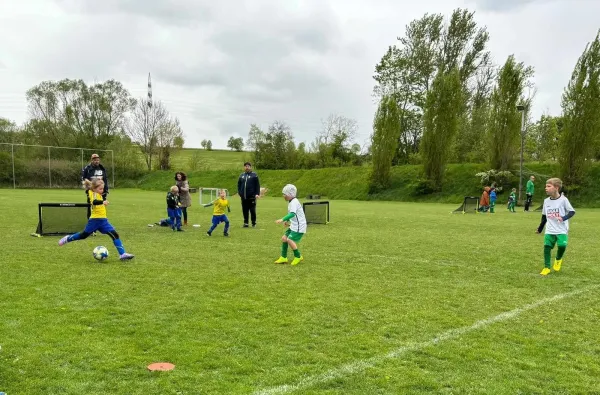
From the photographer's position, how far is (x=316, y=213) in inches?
689

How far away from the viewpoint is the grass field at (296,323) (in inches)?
152

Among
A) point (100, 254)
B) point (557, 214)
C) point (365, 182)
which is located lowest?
point (100, 254)

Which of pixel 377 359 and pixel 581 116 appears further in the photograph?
pixel 581 116

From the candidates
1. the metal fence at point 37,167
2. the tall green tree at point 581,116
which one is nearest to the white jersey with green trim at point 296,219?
the tall green tree at point 581,116

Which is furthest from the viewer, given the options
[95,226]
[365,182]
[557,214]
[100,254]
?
[365,182]

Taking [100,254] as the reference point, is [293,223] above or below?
above

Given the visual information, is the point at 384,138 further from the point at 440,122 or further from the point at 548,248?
the point at 548,248

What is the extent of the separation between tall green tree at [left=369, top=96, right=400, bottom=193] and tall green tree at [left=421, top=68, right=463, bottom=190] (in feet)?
10.8

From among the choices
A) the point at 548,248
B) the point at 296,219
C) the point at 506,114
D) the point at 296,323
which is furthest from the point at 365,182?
the point at 296,323

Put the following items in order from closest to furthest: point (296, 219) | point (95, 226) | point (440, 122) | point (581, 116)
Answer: point (95, 226) → point (296, 219) → point (581, 116) → point (440, 122)

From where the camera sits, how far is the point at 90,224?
29.9 ft

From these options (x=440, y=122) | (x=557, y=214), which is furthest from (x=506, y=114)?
(x=557, y=214)

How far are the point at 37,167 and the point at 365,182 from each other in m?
36.1

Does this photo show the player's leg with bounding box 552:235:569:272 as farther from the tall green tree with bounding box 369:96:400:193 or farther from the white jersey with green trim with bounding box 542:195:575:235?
the tall green tree with bounding box 369:96:400:193
